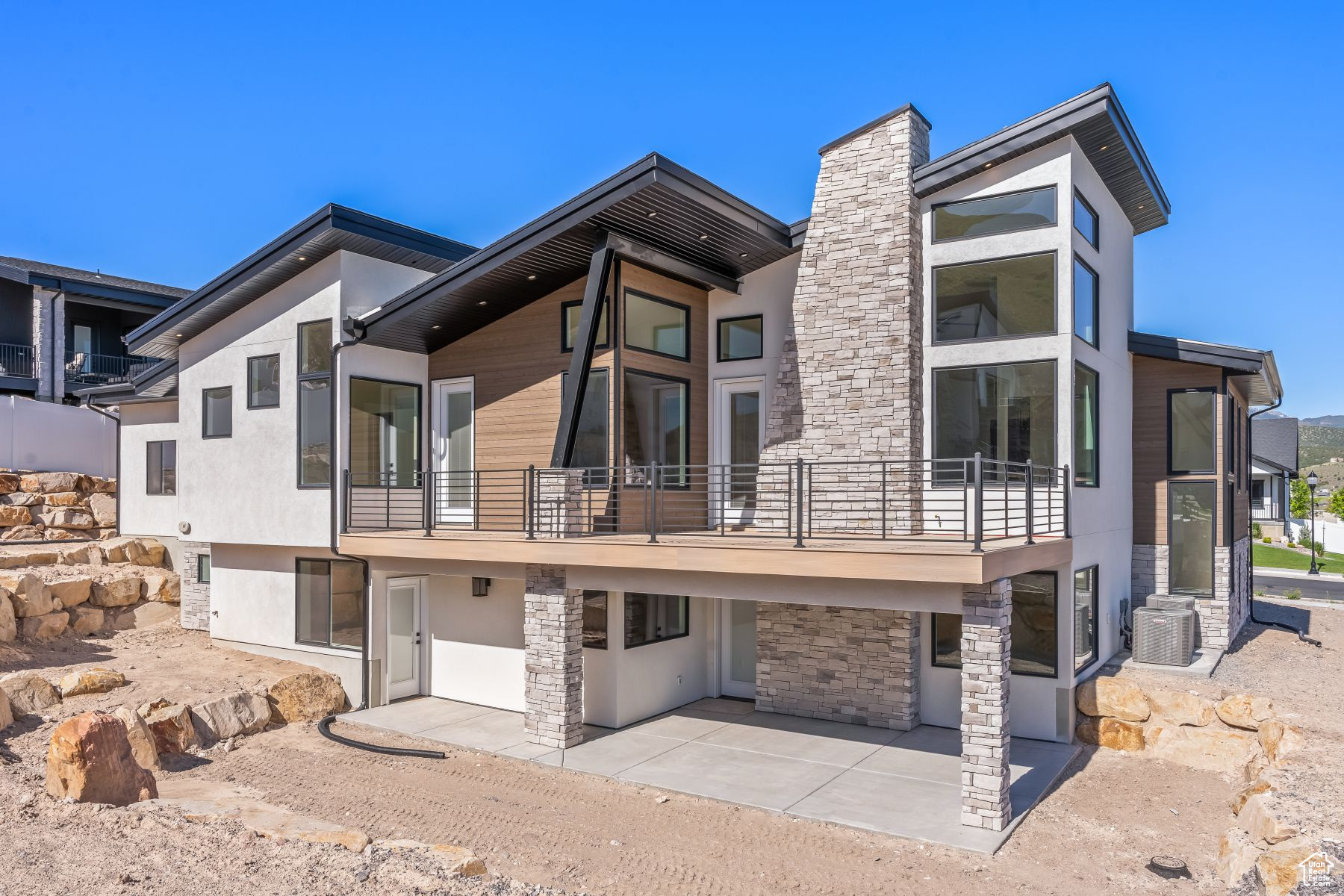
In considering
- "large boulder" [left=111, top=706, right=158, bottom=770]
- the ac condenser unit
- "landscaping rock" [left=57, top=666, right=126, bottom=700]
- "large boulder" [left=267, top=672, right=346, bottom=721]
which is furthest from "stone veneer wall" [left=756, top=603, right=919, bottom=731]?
"landscaping rock" [left=57, top=666, right=126, bottom=700]

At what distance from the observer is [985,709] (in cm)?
851

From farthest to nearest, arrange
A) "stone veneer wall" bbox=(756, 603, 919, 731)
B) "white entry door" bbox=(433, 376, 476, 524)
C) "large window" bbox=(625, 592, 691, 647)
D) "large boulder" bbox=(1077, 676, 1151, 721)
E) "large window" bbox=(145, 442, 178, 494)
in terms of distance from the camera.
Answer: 1. "large window" bbox=(145, 442, 178, 494)
2. "white entry door" bbox=(433, 376, 476, 524)
3. "large window" bbox=(625, 592, 691, 647)
4. "stone veneer wall" bbox=(756, 603, 919, 731)
5. "large boulder" bbox=(1077, 676, 1151, 721)

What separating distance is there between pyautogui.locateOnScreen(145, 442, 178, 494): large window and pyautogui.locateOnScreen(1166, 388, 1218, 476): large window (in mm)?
18407

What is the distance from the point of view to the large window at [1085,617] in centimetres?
1161

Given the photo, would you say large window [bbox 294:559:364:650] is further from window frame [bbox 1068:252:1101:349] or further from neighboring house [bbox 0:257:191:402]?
neighboring house [bbox 0:257:191:402]

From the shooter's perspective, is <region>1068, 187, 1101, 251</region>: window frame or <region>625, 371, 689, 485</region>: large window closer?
<region>1068, 187, 1101, 251</region>: window frame

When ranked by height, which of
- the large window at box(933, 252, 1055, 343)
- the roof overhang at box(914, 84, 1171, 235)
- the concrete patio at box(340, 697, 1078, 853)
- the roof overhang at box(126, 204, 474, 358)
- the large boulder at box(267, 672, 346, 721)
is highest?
the roof overhang at box(914, 84, 1171, 235)

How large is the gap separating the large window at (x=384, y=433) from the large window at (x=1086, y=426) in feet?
29.7

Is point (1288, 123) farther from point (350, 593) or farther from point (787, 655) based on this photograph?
point (350, 593)

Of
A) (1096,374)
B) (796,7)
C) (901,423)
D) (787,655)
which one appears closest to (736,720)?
(787,655)

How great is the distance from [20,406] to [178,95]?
32.9 ft

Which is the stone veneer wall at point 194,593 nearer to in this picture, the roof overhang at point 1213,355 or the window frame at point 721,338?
the window frame at point 721,338

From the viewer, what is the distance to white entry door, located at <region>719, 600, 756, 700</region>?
542 inches

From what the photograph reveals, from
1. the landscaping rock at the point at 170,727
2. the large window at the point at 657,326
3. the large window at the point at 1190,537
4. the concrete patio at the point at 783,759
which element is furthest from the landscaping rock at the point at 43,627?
the large window at the point at 1190,537
